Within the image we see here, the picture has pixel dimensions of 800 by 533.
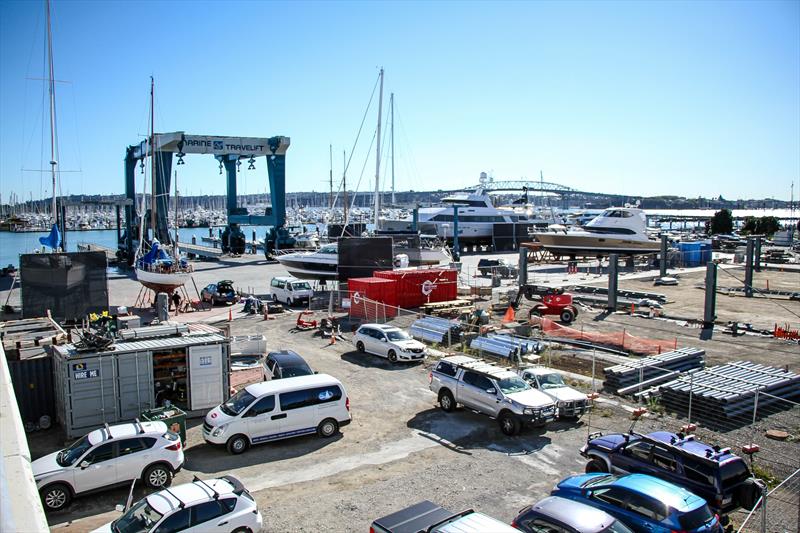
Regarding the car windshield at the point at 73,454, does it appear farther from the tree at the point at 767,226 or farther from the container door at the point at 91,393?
the tree at the point at 767,226

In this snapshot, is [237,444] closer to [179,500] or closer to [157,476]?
[157,476]

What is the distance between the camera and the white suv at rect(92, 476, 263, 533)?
8383 mm

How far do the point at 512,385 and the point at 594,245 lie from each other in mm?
43763

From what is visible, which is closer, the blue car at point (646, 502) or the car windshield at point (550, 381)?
the blue car at point (646, 502)

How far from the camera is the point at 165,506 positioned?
28.0 feet

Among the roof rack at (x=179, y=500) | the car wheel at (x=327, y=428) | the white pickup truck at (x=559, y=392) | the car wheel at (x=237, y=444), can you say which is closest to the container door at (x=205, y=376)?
the car wheel at (x=237, y=444)

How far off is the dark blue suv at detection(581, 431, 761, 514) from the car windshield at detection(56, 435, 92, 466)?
935cm

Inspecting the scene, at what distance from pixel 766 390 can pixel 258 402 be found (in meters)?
12.6

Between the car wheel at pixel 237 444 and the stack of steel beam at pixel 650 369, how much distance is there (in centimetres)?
990

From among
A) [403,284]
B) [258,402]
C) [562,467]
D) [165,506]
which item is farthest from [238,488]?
[403,284]

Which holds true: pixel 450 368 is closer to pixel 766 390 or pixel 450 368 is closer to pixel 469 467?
pixel 469 467

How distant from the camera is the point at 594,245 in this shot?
55.4 metres

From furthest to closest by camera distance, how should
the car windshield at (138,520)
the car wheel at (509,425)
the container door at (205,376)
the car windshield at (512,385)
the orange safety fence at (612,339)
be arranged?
1. the orange safety fence at (612,339)
2. the container door at (205,376)
3. the car windshield at (512,385)
4. the car wheel at (509,425)
5. the car windshield at (138,520)

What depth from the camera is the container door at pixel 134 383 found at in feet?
46.3
